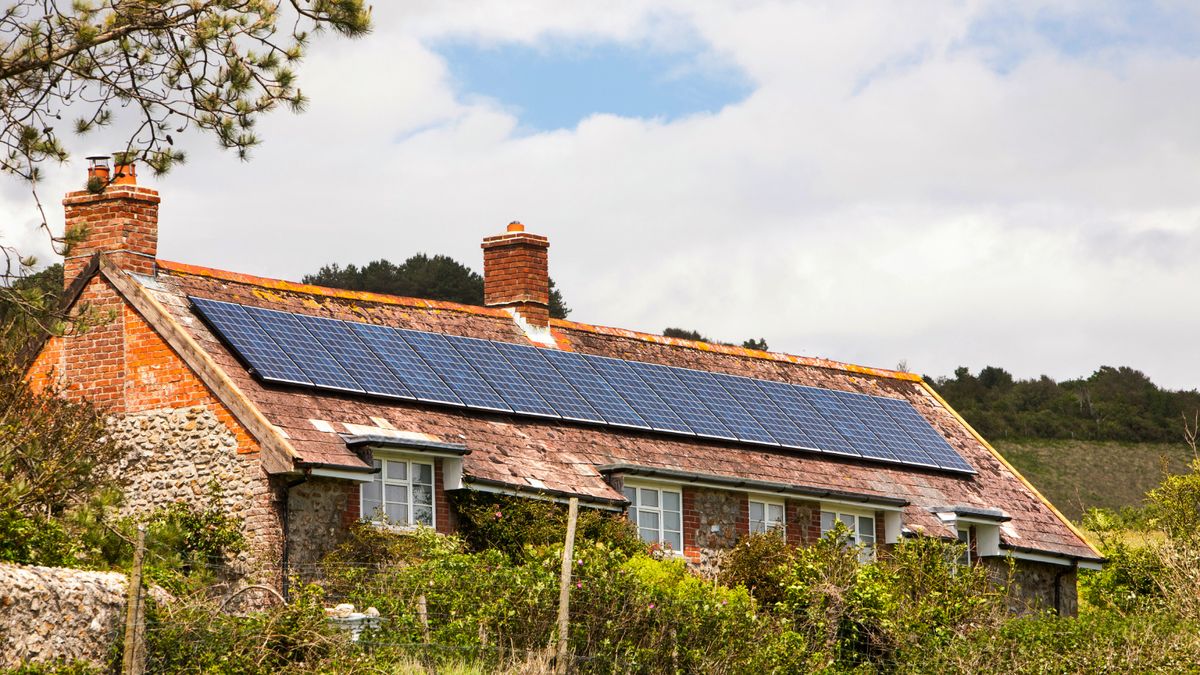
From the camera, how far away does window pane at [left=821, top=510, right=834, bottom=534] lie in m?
32.7

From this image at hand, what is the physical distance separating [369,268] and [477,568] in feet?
169

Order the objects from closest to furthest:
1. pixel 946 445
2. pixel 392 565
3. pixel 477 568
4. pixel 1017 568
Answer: pixel 477 568
pixel 392 565
pixel 1017 568
pixel 946 445

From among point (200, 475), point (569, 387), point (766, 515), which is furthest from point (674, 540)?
point (200, 475)

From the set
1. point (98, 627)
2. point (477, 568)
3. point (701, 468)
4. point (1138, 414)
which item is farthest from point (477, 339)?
point (1138, 414)

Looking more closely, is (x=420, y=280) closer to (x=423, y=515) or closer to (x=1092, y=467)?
(x=1092, y=467)

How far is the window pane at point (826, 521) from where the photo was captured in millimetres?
32719

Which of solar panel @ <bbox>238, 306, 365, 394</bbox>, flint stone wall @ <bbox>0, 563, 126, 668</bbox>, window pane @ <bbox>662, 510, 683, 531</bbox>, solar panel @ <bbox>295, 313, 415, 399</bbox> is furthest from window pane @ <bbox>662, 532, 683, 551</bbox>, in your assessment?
flint stone wall @ <bbox>0, 563, 126, 668</bbox>

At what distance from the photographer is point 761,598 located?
29.1m

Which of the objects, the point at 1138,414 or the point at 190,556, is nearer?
the point at 190,556

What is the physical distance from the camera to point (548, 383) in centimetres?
3212

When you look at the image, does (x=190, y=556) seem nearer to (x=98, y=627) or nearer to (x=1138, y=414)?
(x=98, y=627)

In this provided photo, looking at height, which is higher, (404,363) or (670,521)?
(404,363)

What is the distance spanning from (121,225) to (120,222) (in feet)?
0.17

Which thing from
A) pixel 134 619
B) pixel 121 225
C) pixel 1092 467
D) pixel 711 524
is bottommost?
pixel 134 619
